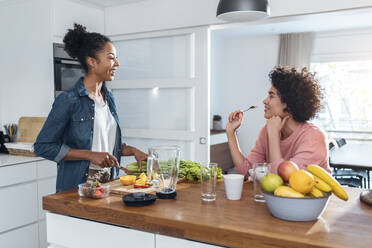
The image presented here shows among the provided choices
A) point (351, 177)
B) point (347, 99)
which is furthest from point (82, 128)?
point (347, 99)

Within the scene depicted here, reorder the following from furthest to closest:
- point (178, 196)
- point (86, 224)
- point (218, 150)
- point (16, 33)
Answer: point (218, 150) < point (16, 33) < point (178, 196) < point (86, 224)

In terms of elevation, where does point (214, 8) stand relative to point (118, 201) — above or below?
above

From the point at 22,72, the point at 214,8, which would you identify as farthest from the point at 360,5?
the point at 22,72

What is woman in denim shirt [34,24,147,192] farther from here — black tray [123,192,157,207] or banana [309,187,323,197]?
banana [309,187,323,197]

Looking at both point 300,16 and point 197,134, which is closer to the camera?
point 300,16

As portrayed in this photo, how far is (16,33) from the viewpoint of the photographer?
3582 mm

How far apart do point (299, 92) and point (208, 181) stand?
32.8 inches

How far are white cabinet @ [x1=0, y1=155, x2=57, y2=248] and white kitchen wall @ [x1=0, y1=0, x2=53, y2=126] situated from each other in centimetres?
67

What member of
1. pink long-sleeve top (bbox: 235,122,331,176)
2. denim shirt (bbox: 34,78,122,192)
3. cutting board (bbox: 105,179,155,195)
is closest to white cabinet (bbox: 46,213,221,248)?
cutting board (bbox: 105,179,155,195)

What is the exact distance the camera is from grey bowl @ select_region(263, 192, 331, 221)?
1.21 m

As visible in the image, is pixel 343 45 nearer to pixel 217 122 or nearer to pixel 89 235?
pixel 217 122

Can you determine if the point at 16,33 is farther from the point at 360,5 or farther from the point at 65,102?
the point at 360,5

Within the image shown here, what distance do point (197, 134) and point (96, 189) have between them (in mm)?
1923

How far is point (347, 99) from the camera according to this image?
6.50 m
